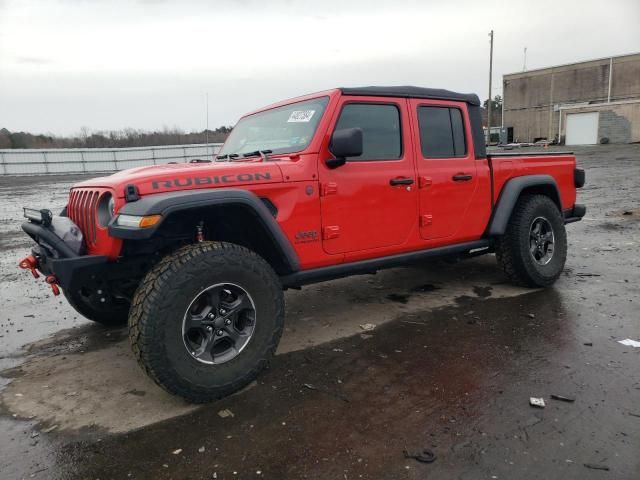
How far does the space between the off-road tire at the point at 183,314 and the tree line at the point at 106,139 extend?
130 ft

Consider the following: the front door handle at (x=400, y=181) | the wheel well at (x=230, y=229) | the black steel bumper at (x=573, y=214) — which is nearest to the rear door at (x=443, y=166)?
the front door handle at (x=400, y=181)

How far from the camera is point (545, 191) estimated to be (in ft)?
16.9

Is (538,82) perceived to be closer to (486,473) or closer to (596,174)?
(596,174)

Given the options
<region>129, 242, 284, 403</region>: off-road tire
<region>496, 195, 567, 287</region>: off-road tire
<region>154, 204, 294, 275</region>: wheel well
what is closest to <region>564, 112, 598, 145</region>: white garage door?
<region>496, 195, 567, 287</region>: off-road tire

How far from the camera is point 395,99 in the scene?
4020 mm

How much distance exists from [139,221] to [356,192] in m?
1.62

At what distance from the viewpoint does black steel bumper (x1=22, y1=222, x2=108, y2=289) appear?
276cm

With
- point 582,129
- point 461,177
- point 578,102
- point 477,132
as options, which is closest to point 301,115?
point 461,177

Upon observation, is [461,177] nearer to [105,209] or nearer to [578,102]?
[105,209]

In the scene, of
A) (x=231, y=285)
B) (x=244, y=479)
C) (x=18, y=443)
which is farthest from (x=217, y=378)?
(x=18, y=443)

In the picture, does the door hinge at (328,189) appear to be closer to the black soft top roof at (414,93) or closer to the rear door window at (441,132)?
the black soft top roof at (414,93)

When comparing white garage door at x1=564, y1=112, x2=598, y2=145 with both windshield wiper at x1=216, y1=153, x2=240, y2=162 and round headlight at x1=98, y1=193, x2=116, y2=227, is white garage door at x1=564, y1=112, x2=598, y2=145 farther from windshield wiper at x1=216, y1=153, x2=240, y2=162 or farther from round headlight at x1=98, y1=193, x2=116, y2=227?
round headlight at x1=98, y1=193, x2=116, y2=227

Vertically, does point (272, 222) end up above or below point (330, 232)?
above

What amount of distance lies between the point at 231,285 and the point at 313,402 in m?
0.87
